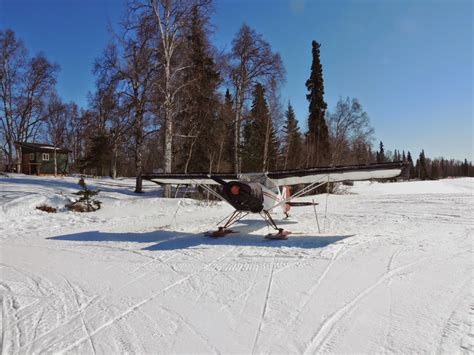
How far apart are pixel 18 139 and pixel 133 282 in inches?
1558

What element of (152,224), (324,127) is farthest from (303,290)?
(324,127)

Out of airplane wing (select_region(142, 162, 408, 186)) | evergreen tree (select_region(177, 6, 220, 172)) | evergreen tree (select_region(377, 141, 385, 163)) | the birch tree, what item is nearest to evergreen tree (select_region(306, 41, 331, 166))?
evergreen tree (select_region(177, 6, 220, 172))

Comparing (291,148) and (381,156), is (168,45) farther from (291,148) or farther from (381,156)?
(381,156)

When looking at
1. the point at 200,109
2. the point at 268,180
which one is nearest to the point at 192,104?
the point at 200,109

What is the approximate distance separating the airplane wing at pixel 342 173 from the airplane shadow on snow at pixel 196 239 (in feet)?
5.59

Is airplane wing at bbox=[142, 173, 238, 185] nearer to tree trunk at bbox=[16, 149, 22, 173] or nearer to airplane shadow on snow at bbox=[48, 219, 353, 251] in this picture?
airplane shadow on snow at bbox=[48, 219, 353, 251]

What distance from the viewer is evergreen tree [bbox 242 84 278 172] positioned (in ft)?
77.2

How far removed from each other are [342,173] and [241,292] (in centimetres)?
514

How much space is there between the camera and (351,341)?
280 centimetres

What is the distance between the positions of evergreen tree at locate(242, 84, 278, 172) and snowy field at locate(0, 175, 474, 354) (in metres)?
16.2

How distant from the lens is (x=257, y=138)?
25891 mm

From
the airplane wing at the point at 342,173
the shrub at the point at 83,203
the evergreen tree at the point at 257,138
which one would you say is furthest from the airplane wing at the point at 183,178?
the evergreen tree at the point at 257,138

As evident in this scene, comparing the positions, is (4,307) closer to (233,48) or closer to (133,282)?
(133,282)

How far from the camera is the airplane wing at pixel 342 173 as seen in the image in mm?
7344
